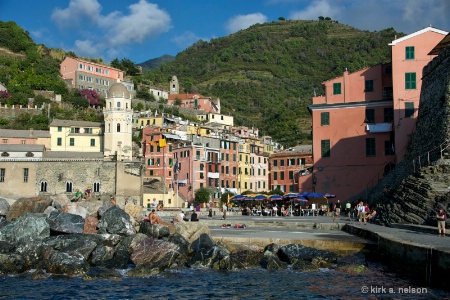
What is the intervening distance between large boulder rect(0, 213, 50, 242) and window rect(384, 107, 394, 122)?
104 ft

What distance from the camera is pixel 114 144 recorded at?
76.6 meters

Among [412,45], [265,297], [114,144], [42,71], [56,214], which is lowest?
[265,297]

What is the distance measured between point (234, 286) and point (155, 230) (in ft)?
28.2

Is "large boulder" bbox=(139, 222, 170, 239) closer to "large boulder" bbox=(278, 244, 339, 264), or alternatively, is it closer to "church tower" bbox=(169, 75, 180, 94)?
"large boulder" bbox=(278, 244, 339, 264)

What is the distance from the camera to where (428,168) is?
2750 centimetres

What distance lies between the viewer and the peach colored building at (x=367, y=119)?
46188mm

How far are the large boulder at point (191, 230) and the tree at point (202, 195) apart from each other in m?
43.9

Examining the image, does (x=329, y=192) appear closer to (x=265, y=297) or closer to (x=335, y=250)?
(x=335, y=250)

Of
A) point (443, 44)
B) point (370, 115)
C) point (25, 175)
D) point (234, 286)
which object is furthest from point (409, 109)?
point (25, 175)

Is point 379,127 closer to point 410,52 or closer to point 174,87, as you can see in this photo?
point 410,52

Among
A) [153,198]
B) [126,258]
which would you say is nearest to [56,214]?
[126,258]

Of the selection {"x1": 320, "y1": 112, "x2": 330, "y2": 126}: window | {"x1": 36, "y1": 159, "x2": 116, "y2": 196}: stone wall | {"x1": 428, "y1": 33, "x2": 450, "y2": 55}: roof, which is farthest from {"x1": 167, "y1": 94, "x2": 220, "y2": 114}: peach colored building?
{"x1": 428, "y1": 33, "x2": 450, "y2": 55}: roof

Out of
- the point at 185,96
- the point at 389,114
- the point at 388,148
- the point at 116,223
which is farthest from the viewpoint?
the point at 185,96

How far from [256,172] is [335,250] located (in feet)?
207
